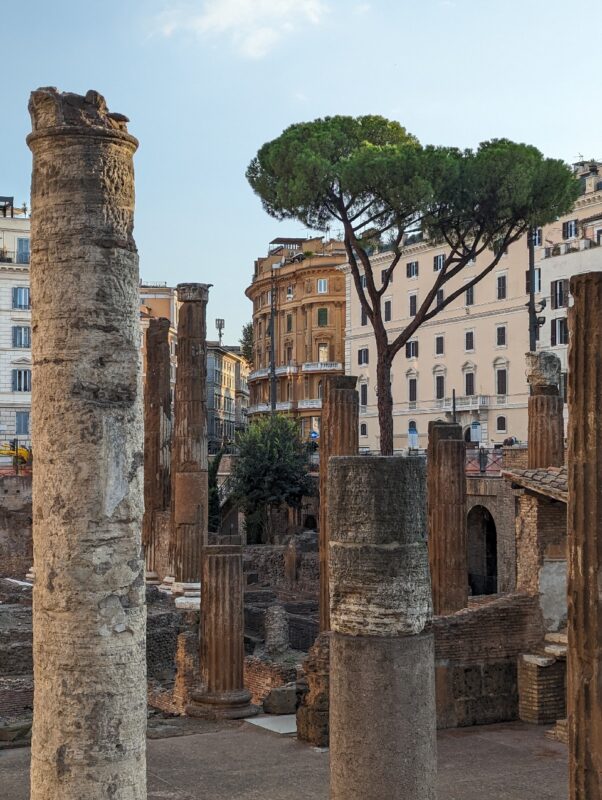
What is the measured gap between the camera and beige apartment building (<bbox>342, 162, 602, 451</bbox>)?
110 feet

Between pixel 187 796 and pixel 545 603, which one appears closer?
pixel 187 796

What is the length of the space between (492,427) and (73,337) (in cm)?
3311

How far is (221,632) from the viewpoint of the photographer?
13.0 meters

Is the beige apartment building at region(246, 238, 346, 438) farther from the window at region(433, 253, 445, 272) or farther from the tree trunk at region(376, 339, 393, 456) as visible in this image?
the tree trunk at region(376, 339, 393, 456)

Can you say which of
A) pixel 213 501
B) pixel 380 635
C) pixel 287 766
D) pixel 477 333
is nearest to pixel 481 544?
pixel 213 501

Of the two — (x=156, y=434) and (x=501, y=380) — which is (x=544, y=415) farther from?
(x=501, y=380)

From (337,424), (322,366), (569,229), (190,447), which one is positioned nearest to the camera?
(337,424)

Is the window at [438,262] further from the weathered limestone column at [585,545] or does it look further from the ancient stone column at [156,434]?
the weathered limestone column at [585,545]

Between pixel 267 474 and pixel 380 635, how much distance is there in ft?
85.6

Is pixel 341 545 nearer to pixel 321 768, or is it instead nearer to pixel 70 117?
pixel 70 117

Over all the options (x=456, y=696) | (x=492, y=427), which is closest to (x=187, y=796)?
(x=456, y=696)

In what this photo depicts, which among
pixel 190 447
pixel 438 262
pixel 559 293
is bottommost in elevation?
pixel 190 447

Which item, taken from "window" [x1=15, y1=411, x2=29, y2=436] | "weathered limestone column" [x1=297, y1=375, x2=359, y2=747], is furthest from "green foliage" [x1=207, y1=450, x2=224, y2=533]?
"weathered limestone column" [x1=297, y1=375, x2=359, y2=747]

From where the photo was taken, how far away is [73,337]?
199 inches
